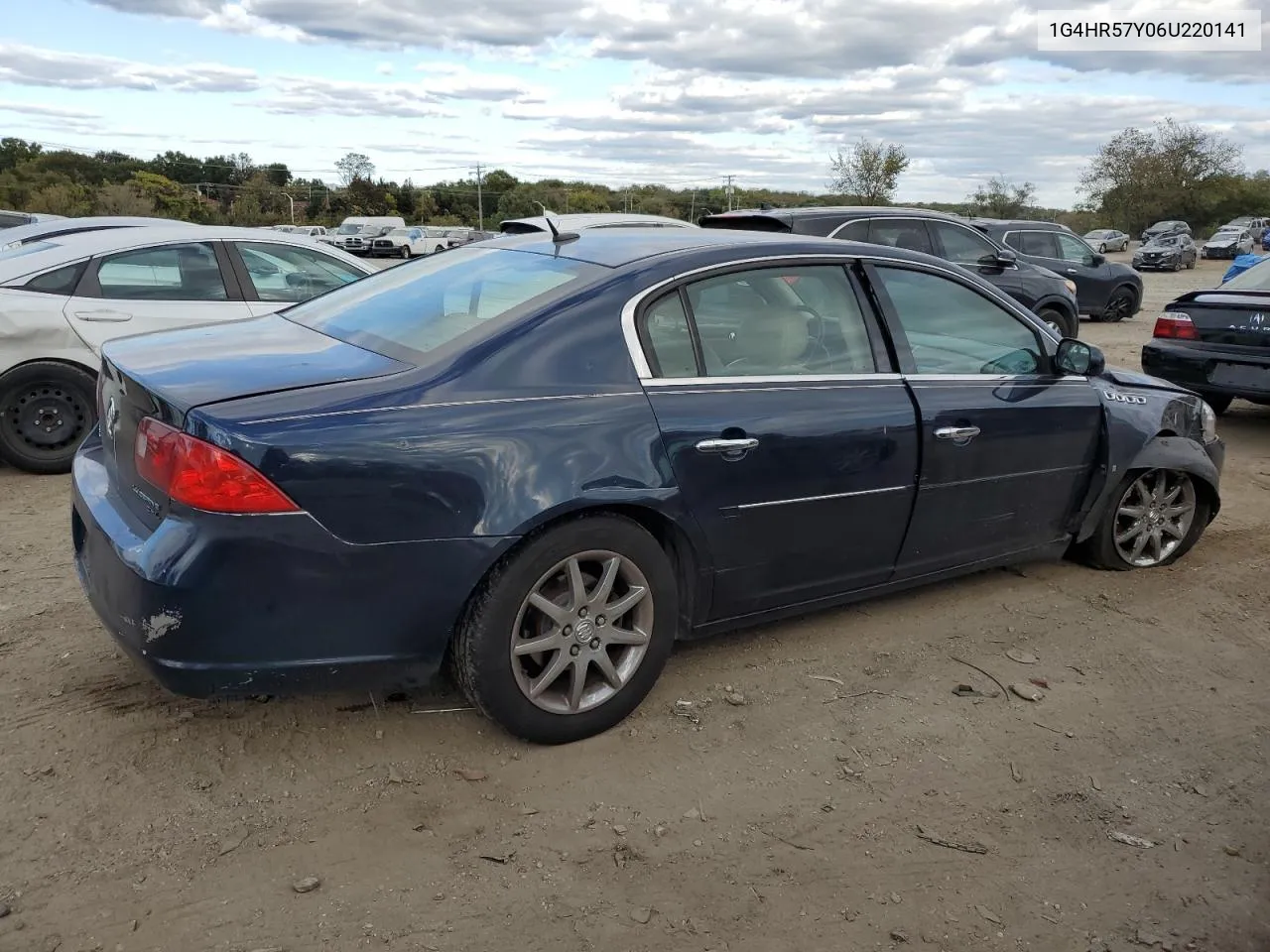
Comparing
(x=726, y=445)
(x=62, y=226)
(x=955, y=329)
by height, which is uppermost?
(x=62, y=226)

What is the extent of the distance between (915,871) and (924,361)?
2003 millimetres

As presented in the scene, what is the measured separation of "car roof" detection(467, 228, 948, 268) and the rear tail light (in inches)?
204

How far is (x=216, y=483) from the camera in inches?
104

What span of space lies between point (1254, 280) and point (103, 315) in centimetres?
869

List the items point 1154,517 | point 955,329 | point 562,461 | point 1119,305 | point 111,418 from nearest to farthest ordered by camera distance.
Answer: point 562,461, point 111,418, point 955,329, point 1154,517, point 1119,305

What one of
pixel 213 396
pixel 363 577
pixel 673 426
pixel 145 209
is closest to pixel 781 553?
pixel 673 426

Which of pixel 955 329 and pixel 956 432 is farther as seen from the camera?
pixel 955 329

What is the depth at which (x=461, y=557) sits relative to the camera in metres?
2.89

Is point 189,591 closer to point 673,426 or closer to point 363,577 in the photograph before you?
point 363,577

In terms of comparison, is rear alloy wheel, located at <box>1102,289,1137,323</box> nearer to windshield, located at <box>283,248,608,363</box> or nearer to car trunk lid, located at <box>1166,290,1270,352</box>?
car trunk lid, located at <box>1166,290,1270,352</box>

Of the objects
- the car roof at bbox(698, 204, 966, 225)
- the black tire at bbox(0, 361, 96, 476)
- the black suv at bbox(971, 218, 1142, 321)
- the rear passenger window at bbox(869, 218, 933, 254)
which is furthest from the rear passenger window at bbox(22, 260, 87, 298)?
the black suv at bbox(971, 218, 1142, 321)

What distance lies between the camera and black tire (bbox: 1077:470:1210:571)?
475 cm

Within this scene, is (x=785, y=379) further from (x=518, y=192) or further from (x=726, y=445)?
(x=518, y=192)

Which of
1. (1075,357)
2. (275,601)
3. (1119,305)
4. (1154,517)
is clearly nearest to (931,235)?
(1154,517)
